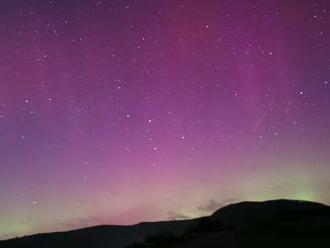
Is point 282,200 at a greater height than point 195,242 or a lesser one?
greater

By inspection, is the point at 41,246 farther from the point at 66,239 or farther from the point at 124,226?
the point at 124,226

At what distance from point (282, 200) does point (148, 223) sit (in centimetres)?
3343

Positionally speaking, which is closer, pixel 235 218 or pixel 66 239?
pixel 235 218

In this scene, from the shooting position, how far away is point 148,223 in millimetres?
135875

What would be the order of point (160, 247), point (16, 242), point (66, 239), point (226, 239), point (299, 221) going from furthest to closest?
point (66, 239), point (16, 242), point (299, 221), point (160, 247), point (226, 239)

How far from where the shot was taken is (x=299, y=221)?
4891cm

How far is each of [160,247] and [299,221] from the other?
53.0 ft

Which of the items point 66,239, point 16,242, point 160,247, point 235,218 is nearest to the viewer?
point 160,247

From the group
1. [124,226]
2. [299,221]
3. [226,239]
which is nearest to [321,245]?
[226,239]

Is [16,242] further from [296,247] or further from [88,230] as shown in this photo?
[296,247]

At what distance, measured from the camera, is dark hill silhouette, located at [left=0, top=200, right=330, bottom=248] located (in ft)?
113

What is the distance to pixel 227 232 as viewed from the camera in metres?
31.8

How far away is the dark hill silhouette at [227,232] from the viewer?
113 feet

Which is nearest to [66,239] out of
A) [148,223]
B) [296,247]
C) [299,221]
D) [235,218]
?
[148,223]
